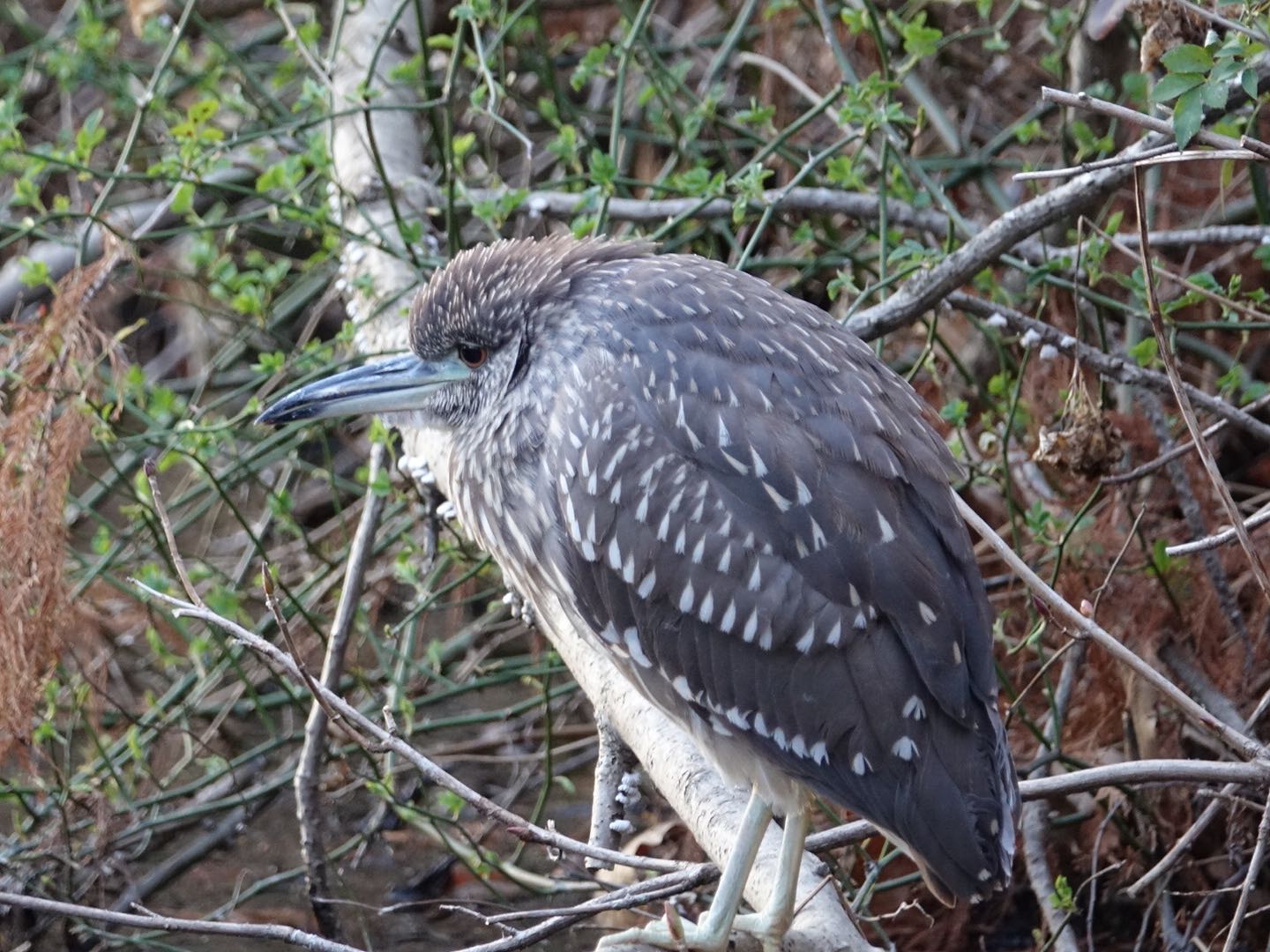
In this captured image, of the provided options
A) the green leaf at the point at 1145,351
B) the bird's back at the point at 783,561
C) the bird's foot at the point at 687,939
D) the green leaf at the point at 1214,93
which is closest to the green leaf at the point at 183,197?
the bird's back at the point at 783,561

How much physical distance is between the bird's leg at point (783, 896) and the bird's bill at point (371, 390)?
3.92ft

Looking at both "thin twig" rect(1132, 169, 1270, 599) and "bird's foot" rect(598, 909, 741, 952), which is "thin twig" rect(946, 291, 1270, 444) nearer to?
"thin twig" rect(1132, 169, 1270, 599)

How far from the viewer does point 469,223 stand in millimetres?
5648

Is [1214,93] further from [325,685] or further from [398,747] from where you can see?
[325,685]

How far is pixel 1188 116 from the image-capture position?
2.34 m

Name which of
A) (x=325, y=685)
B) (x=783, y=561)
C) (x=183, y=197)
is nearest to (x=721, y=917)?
(x=783, y=561)

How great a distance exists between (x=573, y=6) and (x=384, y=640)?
8.51 feet

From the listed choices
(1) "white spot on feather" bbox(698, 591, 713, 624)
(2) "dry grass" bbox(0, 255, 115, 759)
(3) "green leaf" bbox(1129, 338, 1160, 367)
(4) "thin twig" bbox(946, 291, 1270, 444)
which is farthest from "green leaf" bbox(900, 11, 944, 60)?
(2) "dry grass" bbox(0, 255, 115, 759)

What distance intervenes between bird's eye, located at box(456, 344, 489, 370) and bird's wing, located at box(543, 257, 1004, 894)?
0.29 meters

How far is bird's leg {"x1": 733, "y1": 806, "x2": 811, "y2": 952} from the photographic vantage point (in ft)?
9.42

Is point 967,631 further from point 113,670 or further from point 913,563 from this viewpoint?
point 113,670

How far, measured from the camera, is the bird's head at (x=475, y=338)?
3.16m

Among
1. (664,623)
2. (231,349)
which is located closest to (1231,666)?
(664,623)

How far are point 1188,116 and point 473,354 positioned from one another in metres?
1.56
